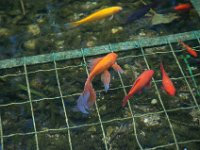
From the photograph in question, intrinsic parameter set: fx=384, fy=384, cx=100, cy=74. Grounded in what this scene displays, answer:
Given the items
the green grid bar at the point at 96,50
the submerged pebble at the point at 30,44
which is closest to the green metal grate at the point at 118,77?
the green grid bar at the point at 96,50

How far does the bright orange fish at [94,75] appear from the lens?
3.68 m

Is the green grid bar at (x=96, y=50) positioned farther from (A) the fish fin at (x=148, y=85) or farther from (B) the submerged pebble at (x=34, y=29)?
(A) the fish fin at (x=148, y=85)

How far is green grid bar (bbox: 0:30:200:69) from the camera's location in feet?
13.5

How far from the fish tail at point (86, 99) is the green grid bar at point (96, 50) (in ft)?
1.82

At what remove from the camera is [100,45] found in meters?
4.34

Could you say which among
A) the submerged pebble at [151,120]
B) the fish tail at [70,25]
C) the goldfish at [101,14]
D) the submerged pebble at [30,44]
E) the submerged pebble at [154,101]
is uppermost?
the goldfish at [101,14]

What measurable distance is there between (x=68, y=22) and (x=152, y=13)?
3.35 ft

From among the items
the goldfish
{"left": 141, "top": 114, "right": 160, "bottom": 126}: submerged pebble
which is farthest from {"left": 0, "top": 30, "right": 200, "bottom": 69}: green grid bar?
{"left": 141, "top": 114, "right": 160, "bottom": 126}: submerged pebble

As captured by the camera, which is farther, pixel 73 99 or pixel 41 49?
pixel 41 49

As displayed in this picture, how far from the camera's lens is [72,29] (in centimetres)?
455

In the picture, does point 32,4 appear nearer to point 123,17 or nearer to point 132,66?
point 123,17

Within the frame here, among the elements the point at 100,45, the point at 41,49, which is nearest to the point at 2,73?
the point at 41,49

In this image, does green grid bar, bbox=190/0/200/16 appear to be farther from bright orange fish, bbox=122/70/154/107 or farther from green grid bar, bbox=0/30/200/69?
bright orange fish, bbox=122/70/154/107

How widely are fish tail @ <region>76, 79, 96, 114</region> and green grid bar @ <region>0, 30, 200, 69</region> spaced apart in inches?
21.8
